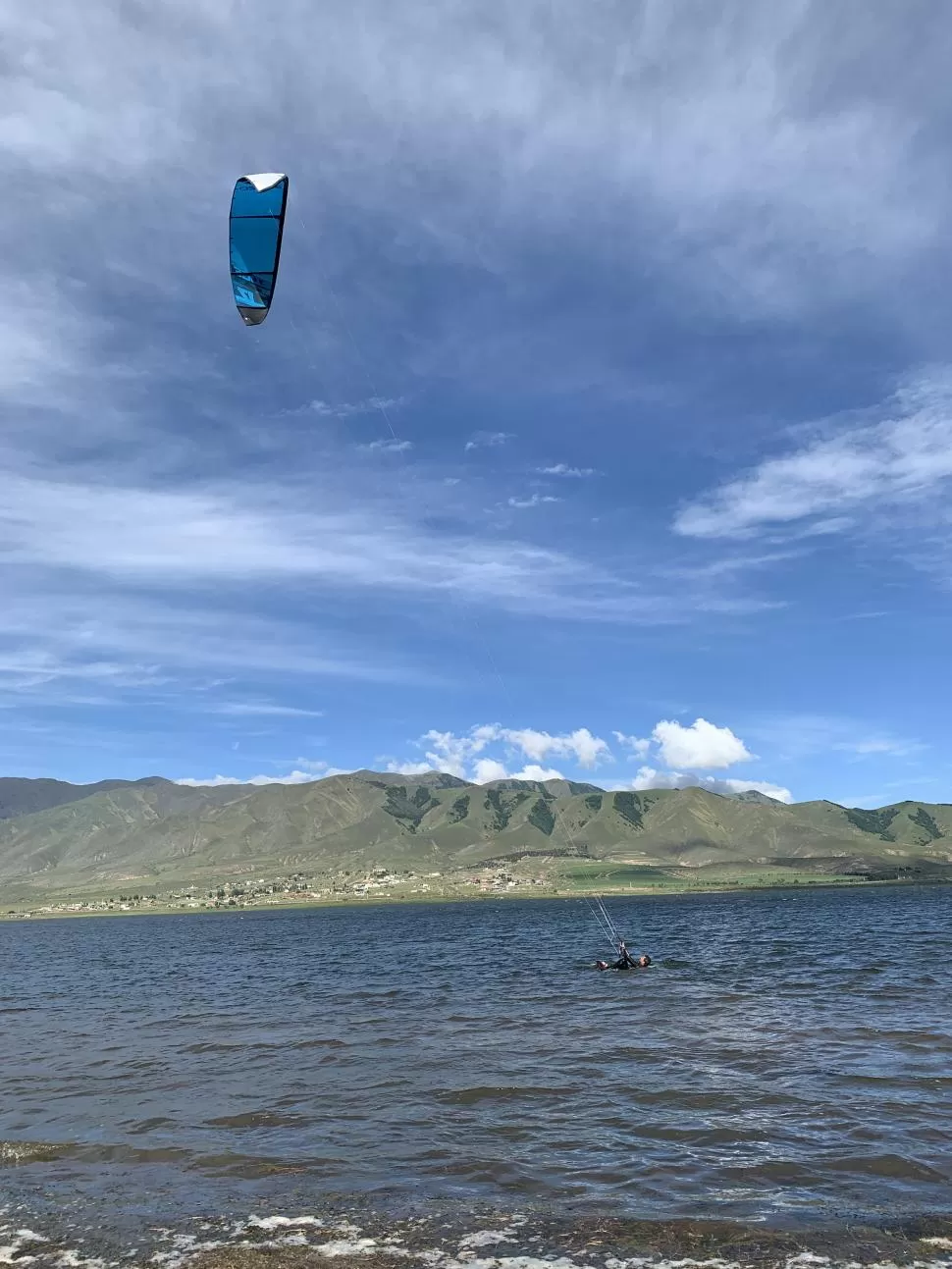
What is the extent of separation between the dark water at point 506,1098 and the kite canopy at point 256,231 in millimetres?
28090

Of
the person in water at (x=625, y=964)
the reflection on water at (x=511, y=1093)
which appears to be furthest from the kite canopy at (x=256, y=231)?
the person in water at (x=625, y=964)

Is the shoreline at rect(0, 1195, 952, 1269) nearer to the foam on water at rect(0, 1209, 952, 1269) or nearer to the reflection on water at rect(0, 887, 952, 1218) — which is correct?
the foam on water at rect(0, 1209, 952, 1269)

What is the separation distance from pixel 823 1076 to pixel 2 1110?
88.8 feet

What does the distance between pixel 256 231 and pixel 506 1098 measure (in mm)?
31849

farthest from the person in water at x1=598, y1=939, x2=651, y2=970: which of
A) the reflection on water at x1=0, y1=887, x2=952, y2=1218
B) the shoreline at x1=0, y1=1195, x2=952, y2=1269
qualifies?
the shoreline at x1=0, y1=1195, x2=952, y2=1269

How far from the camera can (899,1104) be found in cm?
2350

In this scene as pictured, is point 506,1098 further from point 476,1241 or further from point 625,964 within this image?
point 625,964

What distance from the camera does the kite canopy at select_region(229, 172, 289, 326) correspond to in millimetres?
31406

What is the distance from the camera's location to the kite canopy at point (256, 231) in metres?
31.4

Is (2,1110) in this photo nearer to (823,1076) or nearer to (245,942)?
(823,1076)

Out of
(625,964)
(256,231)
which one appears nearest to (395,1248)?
(256,231)

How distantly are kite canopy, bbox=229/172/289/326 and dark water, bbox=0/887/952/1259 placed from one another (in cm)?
2809

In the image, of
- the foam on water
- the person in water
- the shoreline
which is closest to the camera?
the foam on water

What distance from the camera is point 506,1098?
86.7 ft
